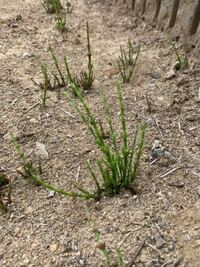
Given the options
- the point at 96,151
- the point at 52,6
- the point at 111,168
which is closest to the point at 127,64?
the point at 96,151

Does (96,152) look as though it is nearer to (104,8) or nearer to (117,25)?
(117,25)

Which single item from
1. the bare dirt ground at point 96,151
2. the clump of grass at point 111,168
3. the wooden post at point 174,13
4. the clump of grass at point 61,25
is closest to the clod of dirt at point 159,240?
the bare dirt ground at point 96,151

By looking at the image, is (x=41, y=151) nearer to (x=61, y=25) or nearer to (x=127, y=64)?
(x=127, y=64)

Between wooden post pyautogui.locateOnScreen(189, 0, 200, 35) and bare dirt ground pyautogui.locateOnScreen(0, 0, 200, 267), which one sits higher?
wooden post pyautogui.locateOnScreen(189, 0, 200, 35)

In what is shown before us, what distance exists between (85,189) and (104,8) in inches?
85.8

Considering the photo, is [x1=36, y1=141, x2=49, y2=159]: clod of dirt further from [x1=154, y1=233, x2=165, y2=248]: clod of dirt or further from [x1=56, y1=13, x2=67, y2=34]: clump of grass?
[x1=56, y1=13, x2=67, y2=34]: clump of grass

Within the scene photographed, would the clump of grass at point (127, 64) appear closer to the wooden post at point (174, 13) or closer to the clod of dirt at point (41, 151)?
the wooden post at point (174, 13)

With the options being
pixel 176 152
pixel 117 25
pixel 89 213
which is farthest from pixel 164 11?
pixel 89 213

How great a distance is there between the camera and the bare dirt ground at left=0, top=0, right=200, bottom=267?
5.81 feet

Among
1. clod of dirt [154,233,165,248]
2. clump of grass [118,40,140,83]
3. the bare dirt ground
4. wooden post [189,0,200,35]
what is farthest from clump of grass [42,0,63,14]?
clod of dirt [154,233,165,248]

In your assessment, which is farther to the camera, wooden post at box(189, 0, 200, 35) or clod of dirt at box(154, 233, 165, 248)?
wooden post at box(189, 0, 200, 35)

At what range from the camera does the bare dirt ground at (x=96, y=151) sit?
177 centimetres

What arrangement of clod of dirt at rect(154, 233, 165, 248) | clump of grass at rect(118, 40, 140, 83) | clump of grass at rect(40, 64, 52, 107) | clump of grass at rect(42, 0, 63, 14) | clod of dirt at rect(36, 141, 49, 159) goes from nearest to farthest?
clod of dirt at rect(154, 233, 165, 248), clod of dirt at rect(36, 141, 49, 159), clump of grass at rect(40, 64, 52, 107), clump of grass at rect(118, 40, 140, 83), clump of grass at rect(42, 0, 63, 14)

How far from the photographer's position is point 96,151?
2.22 meters
